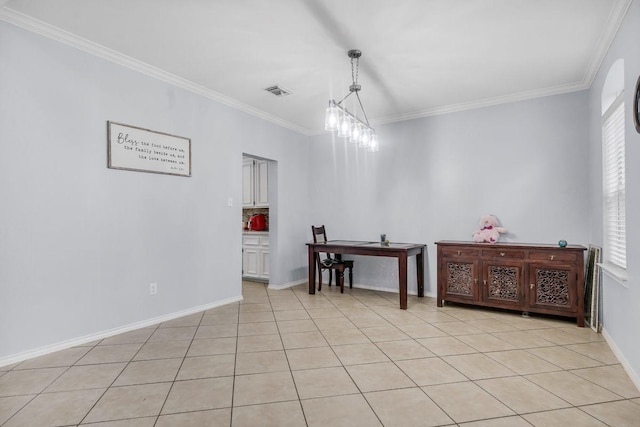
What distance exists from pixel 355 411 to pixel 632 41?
2944 millimetres

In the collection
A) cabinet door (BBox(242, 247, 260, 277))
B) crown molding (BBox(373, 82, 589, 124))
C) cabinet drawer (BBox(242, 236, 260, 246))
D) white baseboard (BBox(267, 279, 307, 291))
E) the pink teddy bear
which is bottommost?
white baseboard (BBox(267, 279, 307, 291))

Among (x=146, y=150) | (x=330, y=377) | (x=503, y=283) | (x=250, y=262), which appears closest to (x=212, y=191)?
(x=146, y=150)

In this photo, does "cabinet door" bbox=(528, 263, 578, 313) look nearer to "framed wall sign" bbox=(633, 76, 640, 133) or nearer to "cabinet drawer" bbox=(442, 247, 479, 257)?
"cabinet drawer" bbox=(442, 247, 479, 257)

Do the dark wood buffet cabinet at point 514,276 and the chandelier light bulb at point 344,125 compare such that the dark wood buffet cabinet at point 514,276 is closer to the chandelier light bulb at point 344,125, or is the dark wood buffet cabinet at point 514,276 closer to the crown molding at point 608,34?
the crown molding at point 608,34

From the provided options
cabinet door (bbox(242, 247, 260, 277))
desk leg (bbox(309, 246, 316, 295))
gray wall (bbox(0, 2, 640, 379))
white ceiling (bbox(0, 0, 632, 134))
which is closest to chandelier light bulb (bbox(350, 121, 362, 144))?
white ceiling (bbox(0, 0, 632, 134))

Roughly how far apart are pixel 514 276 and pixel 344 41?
118 inches

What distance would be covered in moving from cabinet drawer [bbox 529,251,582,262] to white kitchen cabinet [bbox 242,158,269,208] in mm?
3891

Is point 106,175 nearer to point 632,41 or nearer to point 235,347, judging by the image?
point 235,347

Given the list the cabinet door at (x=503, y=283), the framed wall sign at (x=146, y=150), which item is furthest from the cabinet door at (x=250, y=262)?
the cabinet door at (x=503, y=283)

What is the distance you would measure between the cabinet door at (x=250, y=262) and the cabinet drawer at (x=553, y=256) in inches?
157

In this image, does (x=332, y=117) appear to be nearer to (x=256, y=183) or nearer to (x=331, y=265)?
(x=331, y=265)

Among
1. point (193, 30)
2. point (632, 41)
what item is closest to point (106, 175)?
point (193, 30)

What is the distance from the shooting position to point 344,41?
2896mm

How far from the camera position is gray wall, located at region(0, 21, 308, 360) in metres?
2.58
